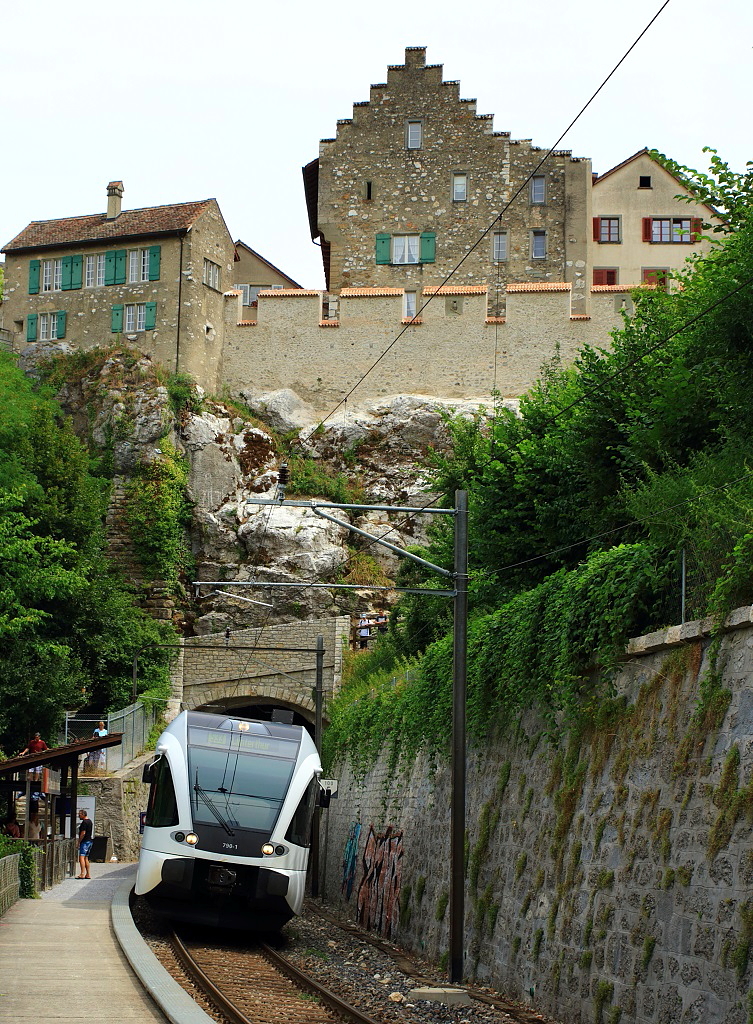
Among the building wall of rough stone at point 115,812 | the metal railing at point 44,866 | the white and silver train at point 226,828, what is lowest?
the building wall of rough stone at point 115,812

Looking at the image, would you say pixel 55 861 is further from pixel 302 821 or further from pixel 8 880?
pixel 302 821

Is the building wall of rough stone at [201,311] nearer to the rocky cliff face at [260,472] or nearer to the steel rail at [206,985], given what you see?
the rocky cliff face at [260,472]

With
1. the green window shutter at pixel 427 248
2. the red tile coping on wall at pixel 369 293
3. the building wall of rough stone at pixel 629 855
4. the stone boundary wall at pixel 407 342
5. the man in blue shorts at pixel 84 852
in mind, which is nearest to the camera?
the building wall of rough stone at pixel 629 855

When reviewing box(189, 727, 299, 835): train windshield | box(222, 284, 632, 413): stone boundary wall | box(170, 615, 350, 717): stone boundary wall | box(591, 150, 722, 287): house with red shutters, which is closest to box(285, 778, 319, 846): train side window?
box(189, 727, 299, 835): train windshield

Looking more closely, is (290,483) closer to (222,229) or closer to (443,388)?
(443,388)

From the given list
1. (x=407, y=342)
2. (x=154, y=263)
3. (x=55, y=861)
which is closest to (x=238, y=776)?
(x=55, y=861)

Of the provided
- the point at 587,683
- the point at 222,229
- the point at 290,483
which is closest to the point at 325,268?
the point at 222,229

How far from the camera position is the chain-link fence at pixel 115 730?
1395 inches

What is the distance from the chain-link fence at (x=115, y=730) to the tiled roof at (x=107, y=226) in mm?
21115

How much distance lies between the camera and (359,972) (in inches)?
614

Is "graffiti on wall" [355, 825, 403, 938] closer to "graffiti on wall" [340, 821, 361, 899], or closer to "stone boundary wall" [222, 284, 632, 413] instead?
"graffiti on wall" [340, 821, 361, 899]

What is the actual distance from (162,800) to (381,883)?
227 inches

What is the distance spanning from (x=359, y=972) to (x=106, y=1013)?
629 centimetres

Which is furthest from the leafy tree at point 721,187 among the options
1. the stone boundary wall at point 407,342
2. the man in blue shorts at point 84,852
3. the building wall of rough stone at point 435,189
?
the building wall of rough stone at point 435,189
